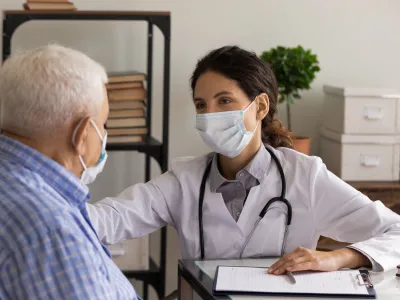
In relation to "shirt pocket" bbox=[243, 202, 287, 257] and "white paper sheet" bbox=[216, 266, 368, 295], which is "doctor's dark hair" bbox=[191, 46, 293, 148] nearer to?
"shirt pocket" bbox=[243, 202, 287, 257]

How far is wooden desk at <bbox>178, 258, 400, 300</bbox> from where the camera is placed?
1621 mm

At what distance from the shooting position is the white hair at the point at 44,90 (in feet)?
4.09

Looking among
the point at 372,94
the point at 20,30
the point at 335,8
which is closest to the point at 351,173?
the point at 372,94

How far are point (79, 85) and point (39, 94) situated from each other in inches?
2.8

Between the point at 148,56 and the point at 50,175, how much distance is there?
73.5 inches

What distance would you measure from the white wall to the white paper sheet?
153 cm

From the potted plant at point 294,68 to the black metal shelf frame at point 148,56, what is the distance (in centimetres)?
47

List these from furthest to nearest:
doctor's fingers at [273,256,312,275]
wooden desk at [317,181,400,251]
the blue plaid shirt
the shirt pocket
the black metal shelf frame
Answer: wooden desk at [317,181,400,251]
the black metal shelf frame
the shirt pocket
doctor's fingers at [273,256,312,275]
the blue plaid shirt

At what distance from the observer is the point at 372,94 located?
122 inches

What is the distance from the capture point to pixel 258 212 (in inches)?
80.0

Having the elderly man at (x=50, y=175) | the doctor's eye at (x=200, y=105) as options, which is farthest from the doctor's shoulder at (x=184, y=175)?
the elderly man at (x=50, y=175)

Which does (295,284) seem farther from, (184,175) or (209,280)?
(184,175)

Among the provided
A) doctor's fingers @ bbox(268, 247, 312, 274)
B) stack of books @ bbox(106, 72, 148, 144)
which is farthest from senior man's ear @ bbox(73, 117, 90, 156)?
stack of books @ bbox(106, 72, 148, 144)

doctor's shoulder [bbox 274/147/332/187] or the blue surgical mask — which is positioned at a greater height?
the blue surgical mask
